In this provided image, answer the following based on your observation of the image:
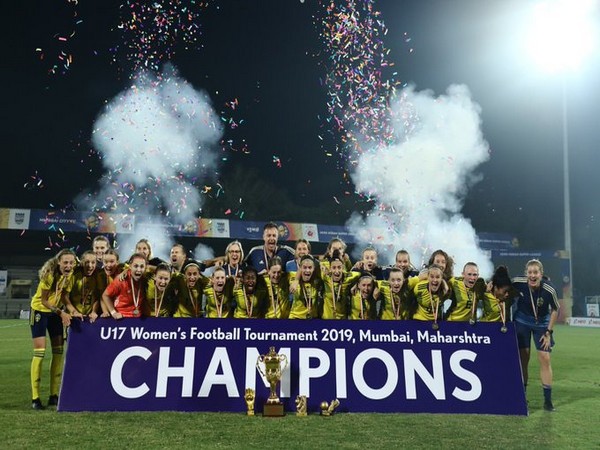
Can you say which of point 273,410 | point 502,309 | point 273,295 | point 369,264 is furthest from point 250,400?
point 502,309

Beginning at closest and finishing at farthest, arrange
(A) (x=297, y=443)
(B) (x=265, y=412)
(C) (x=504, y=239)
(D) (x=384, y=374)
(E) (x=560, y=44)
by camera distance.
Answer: (A) (x=297, y=443) < (B) (x=265, y=412) < (D) (x=384, y=374) < (E) (x=560, y=44) < (C) (x=504, y=239)

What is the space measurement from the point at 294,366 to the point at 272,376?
0.45 metres

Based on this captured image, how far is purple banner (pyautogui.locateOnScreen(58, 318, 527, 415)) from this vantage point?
588 centimetres

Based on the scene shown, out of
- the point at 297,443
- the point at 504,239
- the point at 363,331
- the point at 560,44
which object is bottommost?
the point at 297,443

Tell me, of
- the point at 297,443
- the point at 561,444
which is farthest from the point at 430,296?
the point at 297,443

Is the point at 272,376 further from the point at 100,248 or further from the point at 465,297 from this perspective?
the point at 100,248

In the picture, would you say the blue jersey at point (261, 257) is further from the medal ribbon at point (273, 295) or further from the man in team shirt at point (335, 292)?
the man in team shirt at point (335, 292)

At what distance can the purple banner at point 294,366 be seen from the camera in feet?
19.3

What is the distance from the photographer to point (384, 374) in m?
6.05

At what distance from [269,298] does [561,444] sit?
355 centimetres

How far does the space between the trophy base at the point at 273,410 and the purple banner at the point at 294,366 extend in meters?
0.22

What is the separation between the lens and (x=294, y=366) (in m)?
6.02

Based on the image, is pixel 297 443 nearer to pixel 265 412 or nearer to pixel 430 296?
pixel 265 412

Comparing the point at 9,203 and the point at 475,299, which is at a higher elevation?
the point at 9,203
